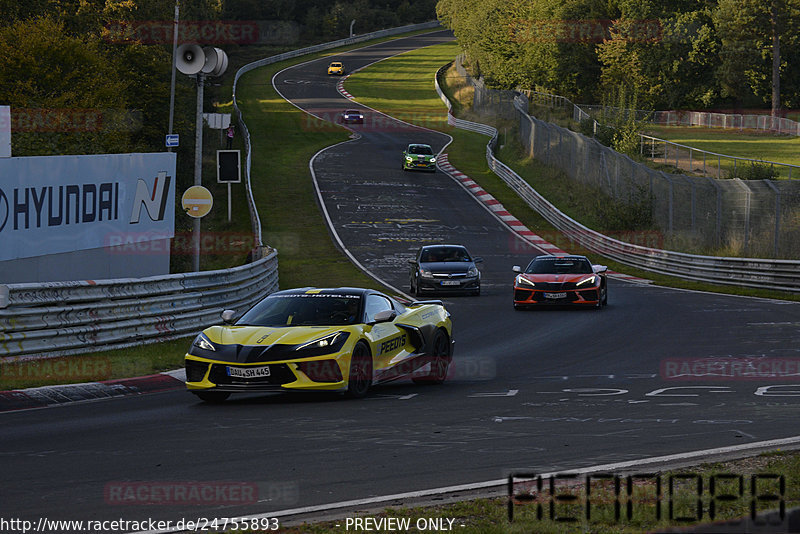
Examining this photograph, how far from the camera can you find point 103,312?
53.4 feet

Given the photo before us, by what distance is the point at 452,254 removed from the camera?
30.6 metres

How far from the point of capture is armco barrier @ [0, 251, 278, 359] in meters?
14.6

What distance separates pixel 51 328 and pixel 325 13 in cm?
14412

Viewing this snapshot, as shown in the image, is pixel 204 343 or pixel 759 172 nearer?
pixel 204 343

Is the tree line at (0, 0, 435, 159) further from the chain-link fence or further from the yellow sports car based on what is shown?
the yellow sports car

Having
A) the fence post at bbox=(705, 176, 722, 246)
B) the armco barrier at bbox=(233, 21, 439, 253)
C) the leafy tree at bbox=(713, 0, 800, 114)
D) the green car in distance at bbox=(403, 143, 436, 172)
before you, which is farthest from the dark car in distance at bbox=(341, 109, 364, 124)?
the fence post at bbox=(705, 176, 722, 246)

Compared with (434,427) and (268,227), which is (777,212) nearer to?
(434,427)

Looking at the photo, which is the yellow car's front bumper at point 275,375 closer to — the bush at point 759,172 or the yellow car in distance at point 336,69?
the bush at point 759,172

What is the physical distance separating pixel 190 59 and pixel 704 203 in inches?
751

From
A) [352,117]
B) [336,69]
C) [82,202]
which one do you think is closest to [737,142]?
[352,117]

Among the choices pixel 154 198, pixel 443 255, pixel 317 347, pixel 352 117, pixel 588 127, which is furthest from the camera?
pixel 352 117

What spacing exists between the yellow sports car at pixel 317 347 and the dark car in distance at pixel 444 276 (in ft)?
48.3

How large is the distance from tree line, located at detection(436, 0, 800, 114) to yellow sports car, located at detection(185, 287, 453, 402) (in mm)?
69781

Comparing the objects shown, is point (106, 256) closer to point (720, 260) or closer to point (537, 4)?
point (720, 260)
